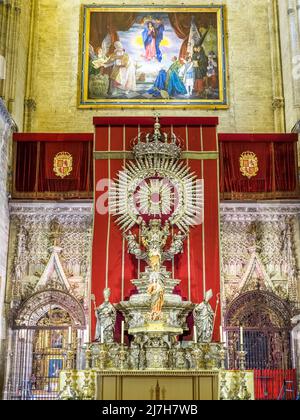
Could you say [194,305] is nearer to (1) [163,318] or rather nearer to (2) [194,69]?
(1) [163,318]

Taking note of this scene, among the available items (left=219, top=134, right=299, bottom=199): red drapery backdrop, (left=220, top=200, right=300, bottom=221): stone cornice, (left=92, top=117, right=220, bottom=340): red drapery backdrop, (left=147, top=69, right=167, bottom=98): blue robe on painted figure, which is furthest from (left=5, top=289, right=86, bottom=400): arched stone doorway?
(left=147, top=69, right=167, bottom=98): blue robe on painted figure

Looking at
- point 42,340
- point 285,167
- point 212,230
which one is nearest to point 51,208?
point 42,340

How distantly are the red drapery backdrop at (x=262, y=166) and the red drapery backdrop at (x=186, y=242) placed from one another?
97 centimetres

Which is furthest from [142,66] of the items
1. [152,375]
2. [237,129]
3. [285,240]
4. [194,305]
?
[152,375]

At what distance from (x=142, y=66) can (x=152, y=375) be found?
10735 mm

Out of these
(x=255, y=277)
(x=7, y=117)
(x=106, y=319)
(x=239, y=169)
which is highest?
(x=7, y=117)

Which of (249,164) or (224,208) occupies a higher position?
(249,164)

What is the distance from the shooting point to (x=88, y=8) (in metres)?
19.0

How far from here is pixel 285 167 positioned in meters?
16.0

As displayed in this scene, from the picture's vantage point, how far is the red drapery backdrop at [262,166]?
1587 centimetres

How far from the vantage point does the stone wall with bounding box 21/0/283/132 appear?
1797cm

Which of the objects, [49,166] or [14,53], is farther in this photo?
[14,53]

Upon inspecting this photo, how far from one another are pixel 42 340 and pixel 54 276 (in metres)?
1.78

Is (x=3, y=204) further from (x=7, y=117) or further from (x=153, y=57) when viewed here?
(x=153, y=57)
